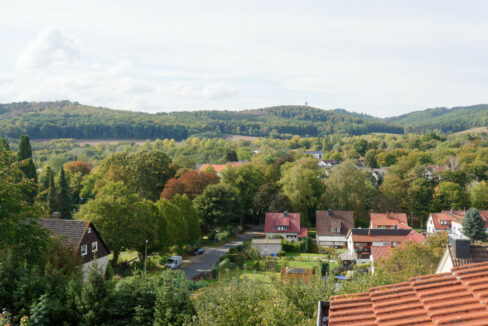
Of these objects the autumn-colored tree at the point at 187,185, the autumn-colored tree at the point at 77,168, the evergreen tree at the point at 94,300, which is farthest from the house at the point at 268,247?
the autumn-colored tree at the point at 77,168

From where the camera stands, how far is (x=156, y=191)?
195ft

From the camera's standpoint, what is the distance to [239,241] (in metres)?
54.3

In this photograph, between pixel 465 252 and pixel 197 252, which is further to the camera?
pixel 197 252

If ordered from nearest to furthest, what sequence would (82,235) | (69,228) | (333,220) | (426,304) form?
(426,304), (82,235), (69,228), (333,220)

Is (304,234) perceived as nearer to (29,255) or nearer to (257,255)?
(257,255)

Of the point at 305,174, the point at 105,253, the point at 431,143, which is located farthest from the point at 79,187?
the point at 431,143

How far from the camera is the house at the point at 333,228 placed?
55.7 meters

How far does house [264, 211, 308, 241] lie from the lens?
55312 mm

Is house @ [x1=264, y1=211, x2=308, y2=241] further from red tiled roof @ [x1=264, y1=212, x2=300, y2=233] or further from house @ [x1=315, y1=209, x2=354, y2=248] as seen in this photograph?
house @ [x1=315, y1=209, x2=354, y2=248]

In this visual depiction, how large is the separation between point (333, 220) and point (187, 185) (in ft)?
70.1

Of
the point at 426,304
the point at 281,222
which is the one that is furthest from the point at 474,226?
the point at 426,304

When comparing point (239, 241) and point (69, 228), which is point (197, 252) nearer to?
point (239, 241)

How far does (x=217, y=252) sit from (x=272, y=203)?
47.8 feet

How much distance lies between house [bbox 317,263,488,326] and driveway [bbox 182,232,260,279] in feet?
104
